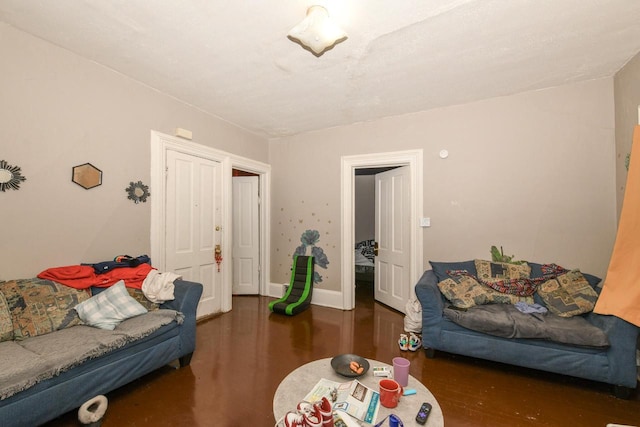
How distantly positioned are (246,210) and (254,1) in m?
3.20

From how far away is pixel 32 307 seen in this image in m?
1.90

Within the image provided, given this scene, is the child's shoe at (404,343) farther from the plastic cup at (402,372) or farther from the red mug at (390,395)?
the red mug at (390,395)

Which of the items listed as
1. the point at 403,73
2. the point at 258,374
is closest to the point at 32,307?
the point at 258,374

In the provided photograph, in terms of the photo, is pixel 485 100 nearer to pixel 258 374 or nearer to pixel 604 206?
pixel 604 206

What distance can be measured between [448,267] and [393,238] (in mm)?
980

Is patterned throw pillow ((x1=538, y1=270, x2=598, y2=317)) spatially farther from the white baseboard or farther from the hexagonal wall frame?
the hexagonal wall frame

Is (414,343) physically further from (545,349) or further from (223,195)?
(223,195)

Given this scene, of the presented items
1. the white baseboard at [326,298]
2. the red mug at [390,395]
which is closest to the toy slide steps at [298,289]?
the white baseboard at [326,298]

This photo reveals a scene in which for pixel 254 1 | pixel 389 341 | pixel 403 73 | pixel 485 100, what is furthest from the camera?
pixel 485 100

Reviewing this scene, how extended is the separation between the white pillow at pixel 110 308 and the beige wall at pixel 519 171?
2510 mm

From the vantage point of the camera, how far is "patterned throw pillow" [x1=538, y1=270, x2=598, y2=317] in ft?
7.57

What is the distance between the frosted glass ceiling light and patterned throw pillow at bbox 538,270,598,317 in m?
2.79

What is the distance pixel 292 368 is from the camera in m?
2.35

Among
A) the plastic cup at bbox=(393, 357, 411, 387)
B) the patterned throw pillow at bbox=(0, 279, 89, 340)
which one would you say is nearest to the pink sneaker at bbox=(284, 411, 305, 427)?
the plastic cup at bbox=(393, 357, 411, 387)
